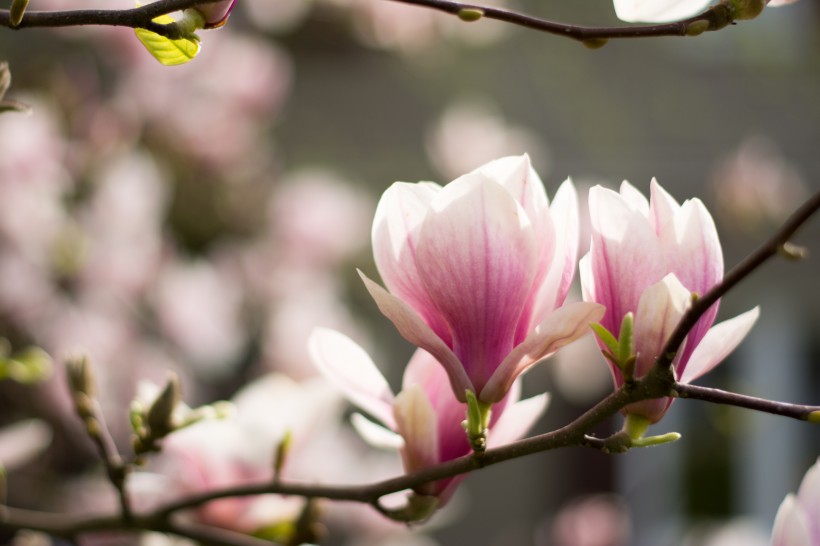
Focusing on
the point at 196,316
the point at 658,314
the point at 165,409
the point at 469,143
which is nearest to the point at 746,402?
the point at 658,314

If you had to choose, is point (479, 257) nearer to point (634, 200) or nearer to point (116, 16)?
point (634, 200)

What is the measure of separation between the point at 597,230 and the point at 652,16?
0.10 meters

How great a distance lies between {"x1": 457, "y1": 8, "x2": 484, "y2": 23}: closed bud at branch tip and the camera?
417mm

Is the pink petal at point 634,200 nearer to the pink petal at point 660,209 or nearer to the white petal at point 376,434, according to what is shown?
the pink petal at point 660,209

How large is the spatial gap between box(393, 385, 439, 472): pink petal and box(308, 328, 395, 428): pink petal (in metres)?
0.01

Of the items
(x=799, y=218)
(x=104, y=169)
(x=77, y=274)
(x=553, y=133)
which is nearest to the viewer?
(x=799, y=218)

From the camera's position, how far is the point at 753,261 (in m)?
0.35

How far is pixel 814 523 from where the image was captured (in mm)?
488

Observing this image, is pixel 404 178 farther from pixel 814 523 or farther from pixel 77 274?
pixel 814 523

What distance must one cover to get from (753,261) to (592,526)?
6.02ft

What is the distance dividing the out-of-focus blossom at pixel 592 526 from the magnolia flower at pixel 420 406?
1.62m

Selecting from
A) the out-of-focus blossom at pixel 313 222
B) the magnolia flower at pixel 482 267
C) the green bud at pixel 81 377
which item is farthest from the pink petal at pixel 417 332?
the out-of-focus blossom at pixel 313 222

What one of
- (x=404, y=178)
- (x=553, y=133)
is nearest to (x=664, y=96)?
(x=553, y=133)

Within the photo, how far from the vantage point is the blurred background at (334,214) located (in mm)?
1408
